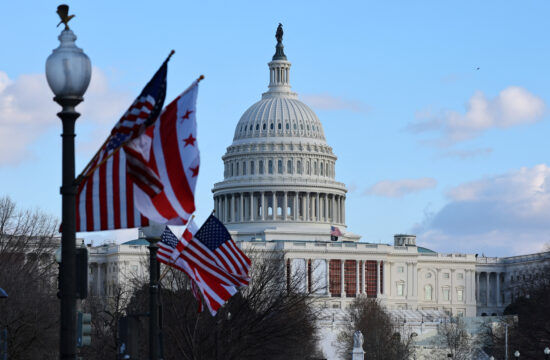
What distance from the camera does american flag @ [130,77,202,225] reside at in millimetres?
19391

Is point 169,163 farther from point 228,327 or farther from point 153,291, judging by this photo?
point 228,327

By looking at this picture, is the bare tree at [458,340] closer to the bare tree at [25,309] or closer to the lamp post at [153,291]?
the bare tree at [25,309]

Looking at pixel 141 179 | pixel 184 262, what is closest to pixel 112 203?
pixel 141 179

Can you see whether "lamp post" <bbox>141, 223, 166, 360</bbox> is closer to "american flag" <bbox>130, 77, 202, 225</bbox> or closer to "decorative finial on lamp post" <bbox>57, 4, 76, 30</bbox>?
"american flag" <bbox>130, 77, 202, 225</bbox>

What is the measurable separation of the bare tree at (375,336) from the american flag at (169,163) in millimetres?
99997

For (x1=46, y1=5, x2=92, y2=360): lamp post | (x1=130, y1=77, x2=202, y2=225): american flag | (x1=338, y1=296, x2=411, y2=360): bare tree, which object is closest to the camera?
(x1=46, y1=5, x2=92, y2=360): lamp post

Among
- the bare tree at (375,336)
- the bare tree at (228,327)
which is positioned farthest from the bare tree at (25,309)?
the bare tree at (375,336)

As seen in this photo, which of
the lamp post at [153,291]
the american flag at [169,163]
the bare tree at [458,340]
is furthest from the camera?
the bare tree at [458,340]

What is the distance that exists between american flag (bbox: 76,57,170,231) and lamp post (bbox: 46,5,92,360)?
0.67 m

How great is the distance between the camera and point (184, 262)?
3145 centimetres

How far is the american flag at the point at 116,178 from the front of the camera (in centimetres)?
1923

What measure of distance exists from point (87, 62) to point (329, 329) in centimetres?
13063

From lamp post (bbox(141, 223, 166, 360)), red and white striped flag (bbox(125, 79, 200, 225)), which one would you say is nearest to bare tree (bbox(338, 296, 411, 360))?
lamp post (bbox(141, 223, 166, 360))

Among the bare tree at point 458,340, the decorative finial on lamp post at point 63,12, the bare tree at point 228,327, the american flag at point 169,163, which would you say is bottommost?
the bare tree at point 458,340
